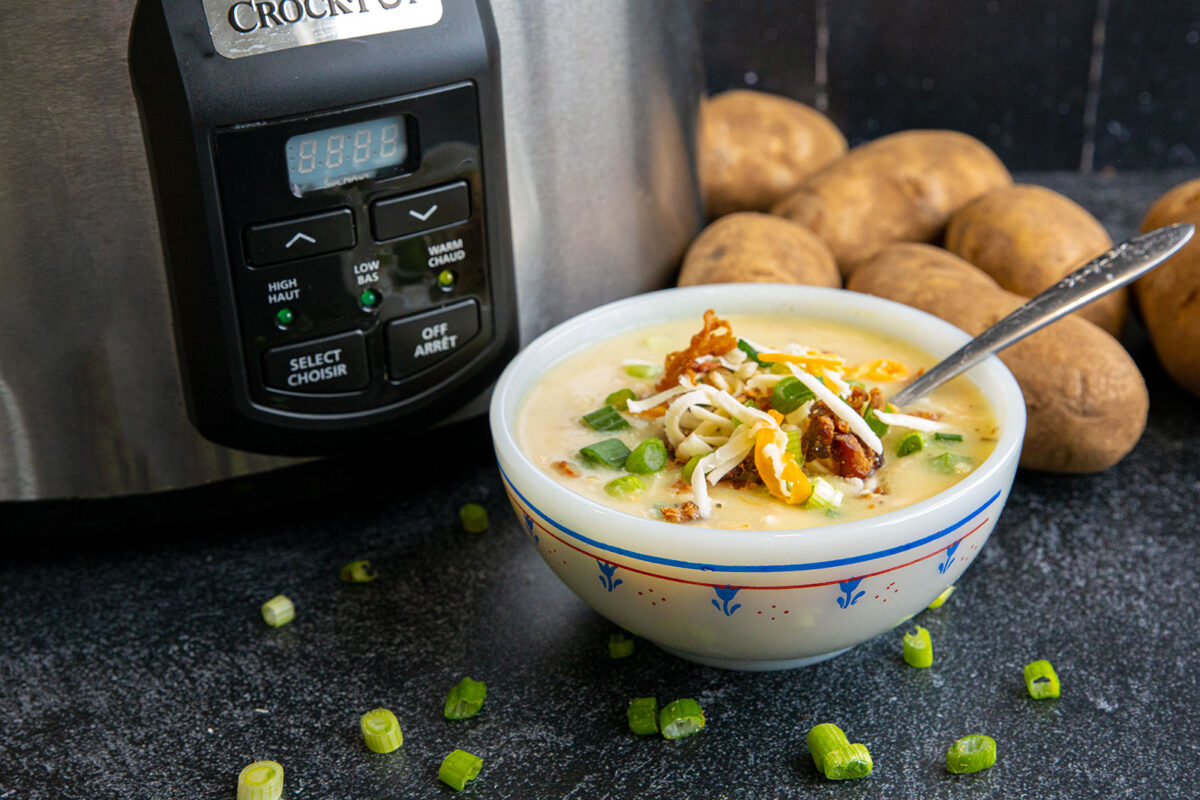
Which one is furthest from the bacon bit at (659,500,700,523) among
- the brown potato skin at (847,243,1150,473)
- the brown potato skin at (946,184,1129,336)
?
the brown potato skin at (946,184,1129,336)

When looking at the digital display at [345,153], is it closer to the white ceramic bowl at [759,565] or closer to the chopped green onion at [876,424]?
the white ceramic bowl at [759,565]

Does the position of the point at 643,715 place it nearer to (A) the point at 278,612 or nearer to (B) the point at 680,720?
(B) the point at 680,720

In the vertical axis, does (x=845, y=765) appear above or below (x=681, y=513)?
below

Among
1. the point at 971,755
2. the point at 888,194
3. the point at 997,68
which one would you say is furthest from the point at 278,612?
the point at 997,68

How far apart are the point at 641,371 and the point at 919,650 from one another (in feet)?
0.74

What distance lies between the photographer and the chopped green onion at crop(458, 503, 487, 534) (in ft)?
2.50

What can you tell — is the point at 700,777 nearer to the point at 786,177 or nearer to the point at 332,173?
the point at 332,173

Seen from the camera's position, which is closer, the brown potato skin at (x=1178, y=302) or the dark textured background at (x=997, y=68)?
the brown potato skin at (x=1178, y=302)

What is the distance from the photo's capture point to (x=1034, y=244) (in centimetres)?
92

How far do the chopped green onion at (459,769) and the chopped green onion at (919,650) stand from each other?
24 centimetres

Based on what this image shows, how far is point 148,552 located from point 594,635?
30 centimetres

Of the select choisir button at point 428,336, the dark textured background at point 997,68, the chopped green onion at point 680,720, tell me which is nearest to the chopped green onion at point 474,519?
the select choisir button at point 428,336

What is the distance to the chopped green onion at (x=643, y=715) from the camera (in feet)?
1.95

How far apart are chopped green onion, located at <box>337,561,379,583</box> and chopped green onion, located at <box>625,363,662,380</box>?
0.66 feet
